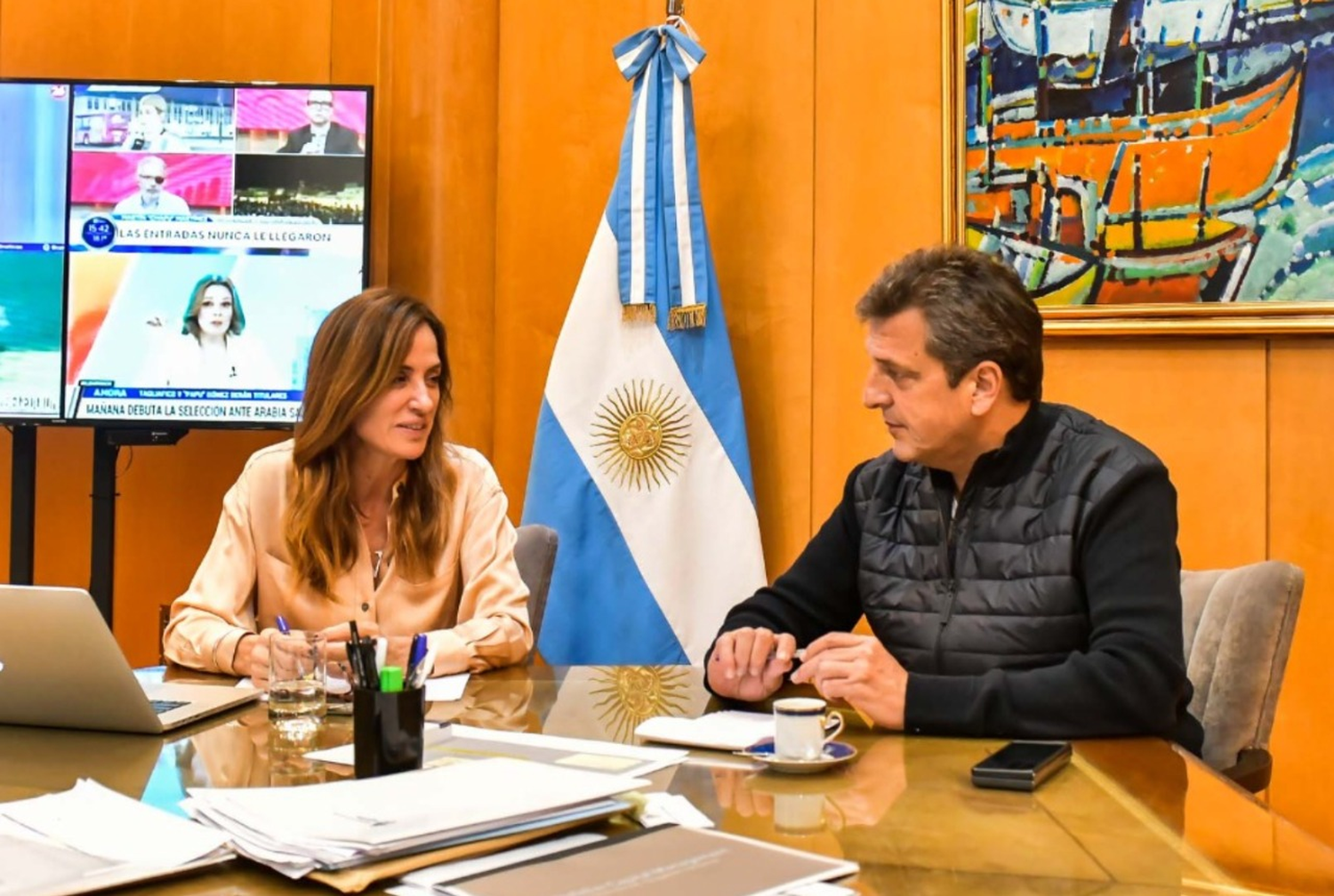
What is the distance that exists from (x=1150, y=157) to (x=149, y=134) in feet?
8.09

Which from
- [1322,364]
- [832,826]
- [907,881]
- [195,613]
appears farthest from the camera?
[1322,364]

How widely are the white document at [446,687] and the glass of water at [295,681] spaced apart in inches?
6.9

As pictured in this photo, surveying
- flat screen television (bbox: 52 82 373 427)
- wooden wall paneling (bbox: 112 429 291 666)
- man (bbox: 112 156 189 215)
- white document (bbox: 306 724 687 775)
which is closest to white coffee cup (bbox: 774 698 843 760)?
white document (bbox: 306 724 687 775)

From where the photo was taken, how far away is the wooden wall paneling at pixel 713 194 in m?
3.67

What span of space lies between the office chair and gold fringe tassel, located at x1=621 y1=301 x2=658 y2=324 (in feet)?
6.00

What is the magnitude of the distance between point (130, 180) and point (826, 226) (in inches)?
70.3

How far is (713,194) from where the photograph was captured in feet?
12.4

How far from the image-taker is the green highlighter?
4.47ft

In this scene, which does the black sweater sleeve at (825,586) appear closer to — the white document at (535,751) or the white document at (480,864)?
the white document at (535,751)

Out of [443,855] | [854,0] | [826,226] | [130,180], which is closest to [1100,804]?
[443,855]

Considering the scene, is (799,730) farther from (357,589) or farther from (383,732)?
(357,589)

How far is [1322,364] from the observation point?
10.2ft

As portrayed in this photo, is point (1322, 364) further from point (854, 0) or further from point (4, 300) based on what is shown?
point (4, 300)

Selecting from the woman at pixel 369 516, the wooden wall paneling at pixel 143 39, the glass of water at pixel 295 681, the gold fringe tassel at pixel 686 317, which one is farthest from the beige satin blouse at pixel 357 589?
the wooden wall paneling at pixel 143 39
